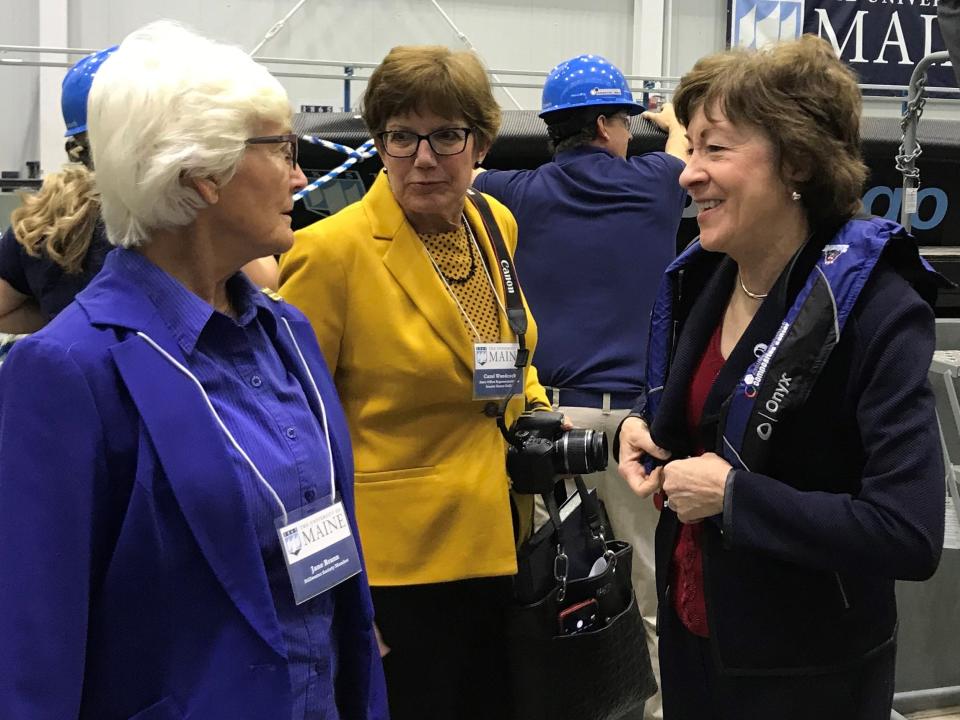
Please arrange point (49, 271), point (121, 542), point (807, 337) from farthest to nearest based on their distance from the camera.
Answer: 1. point (49, 271)
2. point (807, 337)
3. point (121, 542)

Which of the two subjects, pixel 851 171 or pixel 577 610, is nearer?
pixel 851 171

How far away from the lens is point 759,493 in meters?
1.31

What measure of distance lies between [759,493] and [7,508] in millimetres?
887

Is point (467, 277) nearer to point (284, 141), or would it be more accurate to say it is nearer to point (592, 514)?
point (592, 514)

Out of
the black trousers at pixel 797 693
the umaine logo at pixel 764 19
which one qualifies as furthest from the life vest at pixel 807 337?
the umaine logo at pixel 764 19

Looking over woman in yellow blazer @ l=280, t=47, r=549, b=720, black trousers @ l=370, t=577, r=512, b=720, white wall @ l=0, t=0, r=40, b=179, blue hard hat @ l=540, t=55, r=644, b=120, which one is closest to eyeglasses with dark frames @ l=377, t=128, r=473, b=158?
woman in yellow blazer @ l=280, t=47, r=549, b=720

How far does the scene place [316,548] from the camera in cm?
118

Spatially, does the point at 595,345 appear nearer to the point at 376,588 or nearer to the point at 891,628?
the point at 376,588

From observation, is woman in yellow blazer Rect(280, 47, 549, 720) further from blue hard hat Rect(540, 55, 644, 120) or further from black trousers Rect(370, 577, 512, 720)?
blue hard hat Rect(540, 55, 644, 120)

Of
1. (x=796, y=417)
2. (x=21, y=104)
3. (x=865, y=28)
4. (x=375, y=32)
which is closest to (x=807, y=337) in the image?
(x=796, y=417)

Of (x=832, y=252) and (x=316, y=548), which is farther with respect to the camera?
(x=832, y=252)

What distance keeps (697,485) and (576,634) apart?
59 cm

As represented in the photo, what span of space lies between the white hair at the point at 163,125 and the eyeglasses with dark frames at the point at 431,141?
65 cm

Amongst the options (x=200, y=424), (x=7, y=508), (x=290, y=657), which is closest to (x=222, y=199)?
(x=200, y=424)
